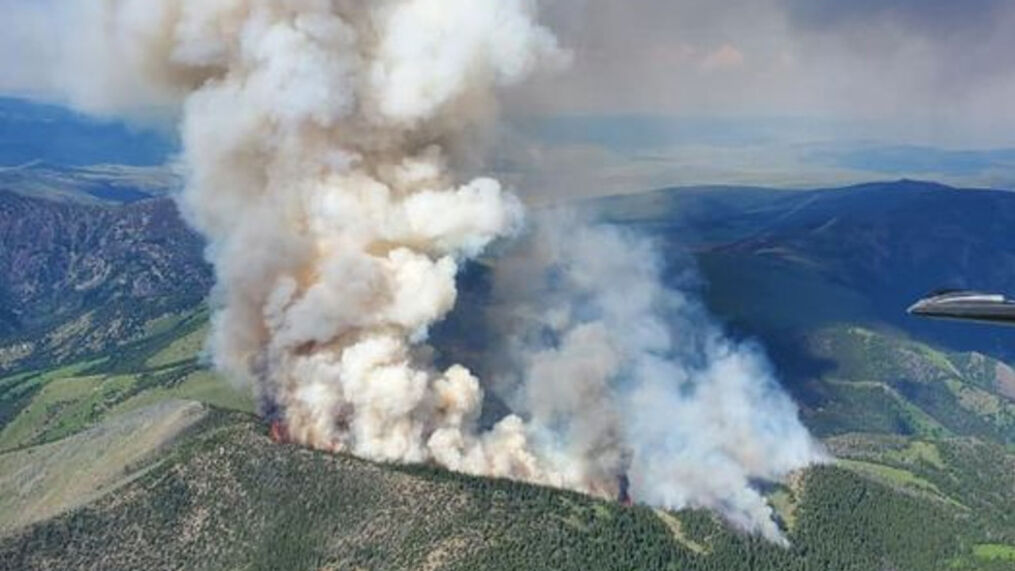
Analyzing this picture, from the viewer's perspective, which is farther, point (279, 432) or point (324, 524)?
point (279, 432)

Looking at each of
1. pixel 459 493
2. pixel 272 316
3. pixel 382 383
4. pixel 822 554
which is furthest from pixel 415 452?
pixel 822 554

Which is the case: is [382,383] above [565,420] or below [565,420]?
above

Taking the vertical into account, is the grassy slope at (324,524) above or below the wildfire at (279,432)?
below

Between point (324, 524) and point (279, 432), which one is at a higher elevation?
point (279, 432)

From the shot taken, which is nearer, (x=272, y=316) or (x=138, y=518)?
(x=272, y=316)

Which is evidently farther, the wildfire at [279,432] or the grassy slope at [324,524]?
the wildfire at [279,432]

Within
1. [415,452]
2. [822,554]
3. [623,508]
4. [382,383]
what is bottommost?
[822,554]

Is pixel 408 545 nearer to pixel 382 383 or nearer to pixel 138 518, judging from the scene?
pixel 382 383

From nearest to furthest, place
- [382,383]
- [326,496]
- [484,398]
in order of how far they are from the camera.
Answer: [382,383]
[326,496]
[484,398]

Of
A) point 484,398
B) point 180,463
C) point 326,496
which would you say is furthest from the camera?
point 484,398

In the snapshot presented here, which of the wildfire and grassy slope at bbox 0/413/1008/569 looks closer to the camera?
grassy slope at bbox 0/413/1008/569

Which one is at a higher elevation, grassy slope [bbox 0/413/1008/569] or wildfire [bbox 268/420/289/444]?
wildfire [bbox 268/420/289/444]
